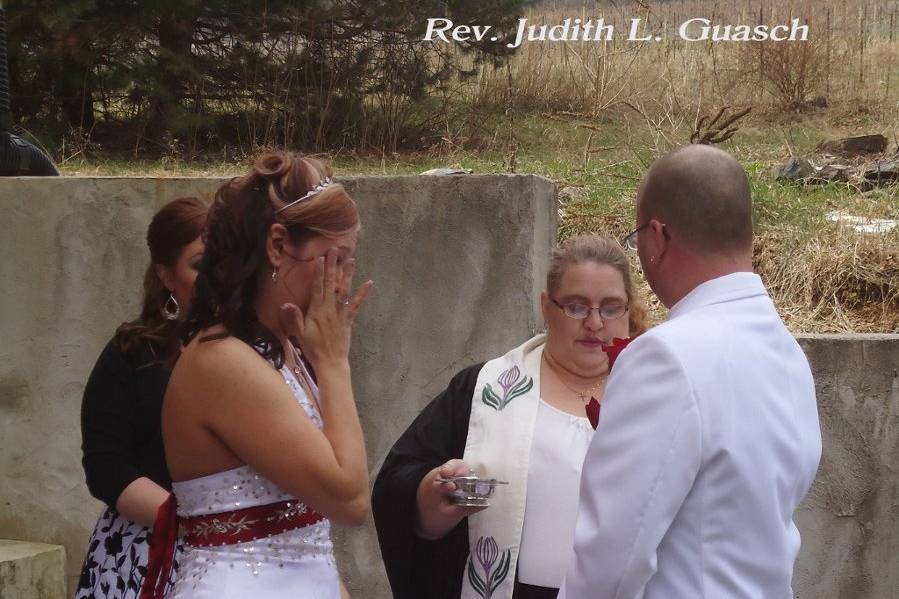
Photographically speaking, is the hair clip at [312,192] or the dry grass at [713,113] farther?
the dry grass at [713,113]

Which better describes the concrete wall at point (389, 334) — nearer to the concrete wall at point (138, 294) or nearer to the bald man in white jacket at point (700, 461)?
the concrete wall at point (138, 294)

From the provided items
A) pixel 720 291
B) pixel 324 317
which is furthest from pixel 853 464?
pixel 324 317

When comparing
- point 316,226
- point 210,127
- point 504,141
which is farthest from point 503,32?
point 316,226

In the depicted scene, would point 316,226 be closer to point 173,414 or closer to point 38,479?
point 173,414

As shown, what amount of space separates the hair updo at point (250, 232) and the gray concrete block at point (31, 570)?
272 centimetres

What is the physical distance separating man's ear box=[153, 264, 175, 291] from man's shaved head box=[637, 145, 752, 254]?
1.63m

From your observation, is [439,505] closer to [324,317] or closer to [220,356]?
[324,317]

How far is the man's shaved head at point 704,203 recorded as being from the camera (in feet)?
7.25

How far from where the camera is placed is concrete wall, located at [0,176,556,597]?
188 inches

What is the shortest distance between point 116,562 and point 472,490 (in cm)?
105

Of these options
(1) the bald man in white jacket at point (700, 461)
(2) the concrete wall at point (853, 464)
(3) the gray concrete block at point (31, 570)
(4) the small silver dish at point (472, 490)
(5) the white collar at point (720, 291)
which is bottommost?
(3) the gray concrete block at point (31, 570)

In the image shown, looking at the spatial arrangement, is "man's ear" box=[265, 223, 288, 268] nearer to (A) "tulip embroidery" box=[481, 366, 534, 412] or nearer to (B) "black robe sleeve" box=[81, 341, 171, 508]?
(B) "black robe sleeve" box=[81, 341, 171, 508]

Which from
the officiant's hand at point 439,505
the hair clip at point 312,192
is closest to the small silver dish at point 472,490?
the officiant's hand at point 439,505

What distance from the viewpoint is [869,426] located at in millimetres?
4605
